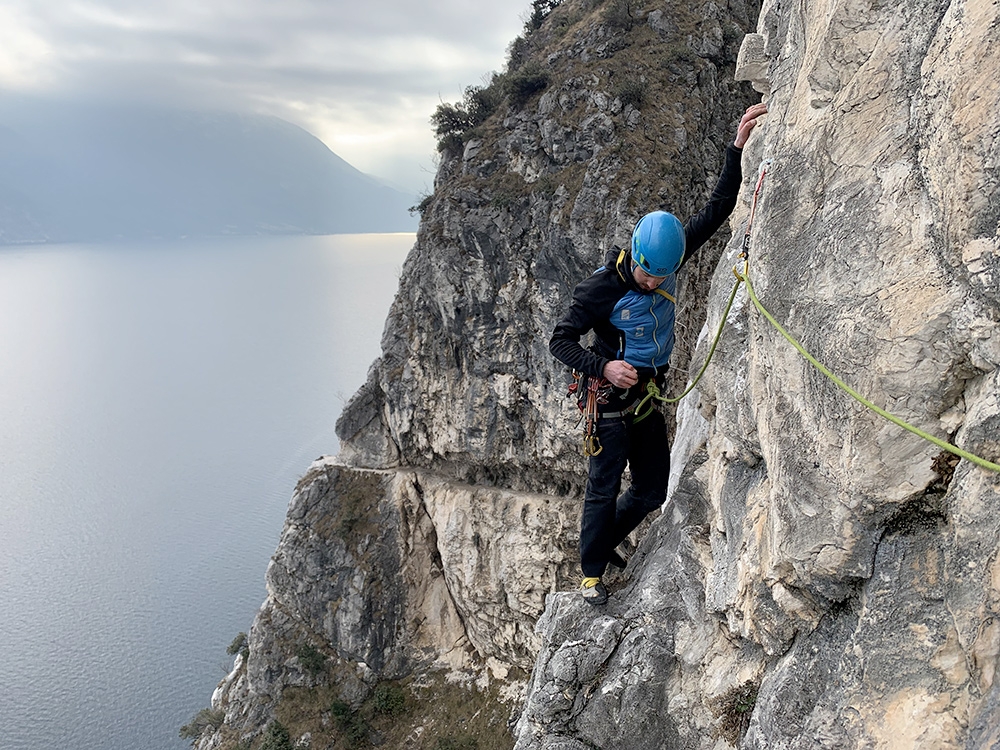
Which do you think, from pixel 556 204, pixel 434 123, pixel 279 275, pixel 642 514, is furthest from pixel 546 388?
pixel 279 275

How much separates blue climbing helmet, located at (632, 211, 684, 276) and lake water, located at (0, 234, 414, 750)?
40432mm

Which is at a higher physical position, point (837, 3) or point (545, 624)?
point (837, 3)

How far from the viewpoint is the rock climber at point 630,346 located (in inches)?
220

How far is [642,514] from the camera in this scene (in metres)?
7.12

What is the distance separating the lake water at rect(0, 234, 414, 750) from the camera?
44.4m

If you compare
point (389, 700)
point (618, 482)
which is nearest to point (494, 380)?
point (389, 700)

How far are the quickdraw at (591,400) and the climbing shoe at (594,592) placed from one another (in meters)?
1.58

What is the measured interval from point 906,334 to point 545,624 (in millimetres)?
5511

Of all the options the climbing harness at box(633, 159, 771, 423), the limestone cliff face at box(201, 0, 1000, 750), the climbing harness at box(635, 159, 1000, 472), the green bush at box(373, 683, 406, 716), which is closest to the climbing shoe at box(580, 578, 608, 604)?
the limestone cliff face at box(201, 0, 1000, 750)

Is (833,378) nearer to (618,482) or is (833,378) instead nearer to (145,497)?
(618,482)

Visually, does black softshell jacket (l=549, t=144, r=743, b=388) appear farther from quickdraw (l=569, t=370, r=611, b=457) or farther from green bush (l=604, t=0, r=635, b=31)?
green bush (l=604, t=0, r=635, b=31)

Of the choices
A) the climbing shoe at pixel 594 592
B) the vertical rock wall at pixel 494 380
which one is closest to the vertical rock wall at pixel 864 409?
the climbing shoe at pixel 594 592

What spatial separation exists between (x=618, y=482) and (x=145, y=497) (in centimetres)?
7437

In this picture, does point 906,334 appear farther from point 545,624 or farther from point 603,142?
point 603,142
